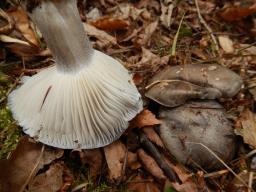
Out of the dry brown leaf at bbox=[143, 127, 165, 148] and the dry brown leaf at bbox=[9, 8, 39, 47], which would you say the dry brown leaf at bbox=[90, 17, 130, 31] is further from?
the dry brown leaf at bbox=[143, 127, 165, 148]

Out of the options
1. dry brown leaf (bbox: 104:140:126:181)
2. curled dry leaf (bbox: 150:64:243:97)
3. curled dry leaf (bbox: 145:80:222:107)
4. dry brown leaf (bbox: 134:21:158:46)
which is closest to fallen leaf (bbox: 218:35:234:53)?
dry brown leaf (bbox: 134:21:158:46)

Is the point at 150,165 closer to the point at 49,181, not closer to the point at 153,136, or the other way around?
the point at 153,136

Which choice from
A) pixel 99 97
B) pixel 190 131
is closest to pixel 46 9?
pixel 99 97

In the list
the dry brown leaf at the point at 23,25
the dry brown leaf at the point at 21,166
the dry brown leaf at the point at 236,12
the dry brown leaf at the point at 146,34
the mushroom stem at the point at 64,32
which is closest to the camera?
the mushroom stem at the point at 64,32

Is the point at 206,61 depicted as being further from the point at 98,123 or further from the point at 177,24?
the point at 98,123

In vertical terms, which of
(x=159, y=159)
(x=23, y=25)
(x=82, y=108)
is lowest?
(x=159, y=159)

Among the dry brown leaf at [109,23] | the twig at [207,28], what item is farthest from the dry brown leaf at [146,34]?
the twig at [207,28]

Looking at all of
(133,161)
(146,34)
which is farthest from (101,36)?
(133,161)

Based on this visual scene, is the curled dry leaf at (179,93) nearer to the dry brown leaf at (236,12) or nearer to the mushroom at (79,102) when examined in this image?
the mushroom at (79,102)
